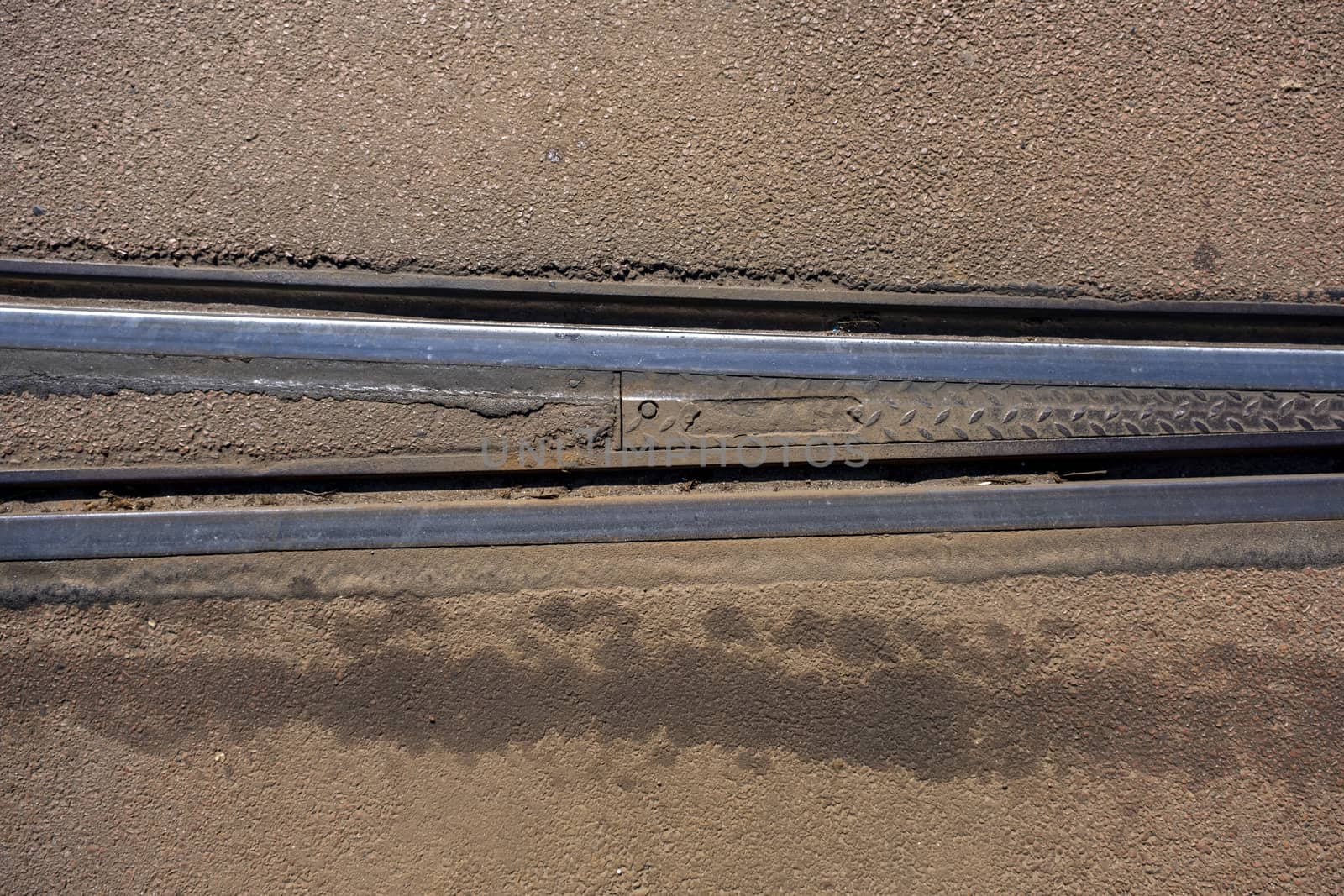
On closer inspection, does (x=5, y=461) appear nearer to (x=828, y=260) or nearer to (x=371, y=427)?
(x=371, y=427)

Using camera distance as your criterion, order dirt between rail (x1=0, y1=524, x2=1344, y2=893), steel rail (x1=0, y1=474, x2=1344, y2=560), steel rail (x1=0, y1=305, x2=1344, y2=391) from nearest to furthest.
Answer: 1. dirt between rail (x1=0, y1=524, x2=1344, y2=893)
2. steel rail (x1=0, y1=474, x2=1344, y2=560)
3. steel rail (x1=0, y1=305, x2=1344, y2=391)

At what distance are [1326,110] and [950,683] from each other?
105 inches

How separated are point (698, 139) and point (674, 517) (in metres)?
1.46

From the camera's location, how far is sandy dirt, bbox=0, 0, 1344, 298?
2514mm

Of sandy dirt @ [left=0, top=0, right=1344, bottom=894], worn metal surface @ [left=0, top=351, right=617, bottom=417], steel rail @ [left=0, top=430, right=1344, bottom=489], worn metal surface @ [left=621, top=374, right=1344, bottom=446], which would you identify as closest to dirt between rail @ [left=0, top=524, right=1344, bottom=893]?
sandy dirt @ [left=0, top=0, right=1344, bottom=894]

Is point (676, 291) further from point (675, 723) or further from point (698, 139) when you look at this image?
point (675, 723)

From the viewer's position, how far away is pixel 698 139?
2543mm

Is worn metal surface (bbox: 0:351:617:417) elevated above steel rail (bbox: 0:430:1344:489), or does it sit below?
above

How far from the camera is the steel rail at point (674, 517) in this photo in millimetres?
2480

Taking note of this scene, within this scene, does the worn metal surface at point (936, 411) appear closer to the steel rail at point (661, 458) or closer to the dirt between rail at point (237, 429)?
the steel rail at point (661, 458)

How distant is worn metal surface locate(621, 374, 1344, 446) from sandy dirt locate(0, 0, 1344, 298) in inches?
16.5

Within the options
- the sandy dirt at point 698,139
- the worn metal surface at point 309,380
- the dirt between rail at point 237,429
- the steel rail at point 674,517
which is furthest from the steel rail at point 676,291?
the steel rail at point 674,517

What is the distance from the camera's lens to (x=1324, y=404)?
2.63 meters

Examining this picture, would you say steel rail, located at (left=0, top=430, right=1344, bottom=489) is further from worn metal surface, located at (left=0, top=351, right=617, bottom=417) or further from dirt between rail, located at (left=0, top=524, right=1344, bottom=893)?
dirt between rail, located at (left=0, top=524, right=1344, bottom=893)
